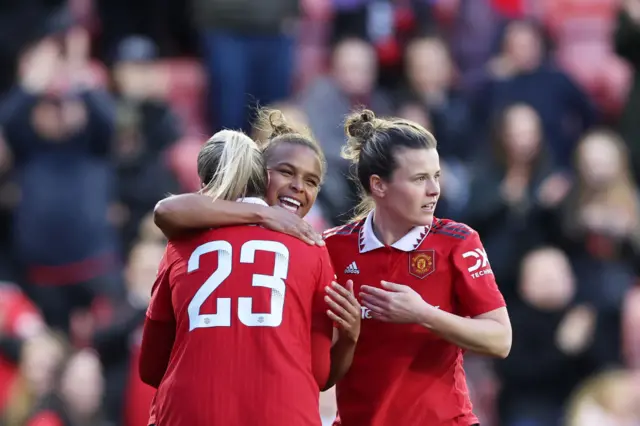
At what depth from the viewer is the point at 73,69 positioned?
914 cm

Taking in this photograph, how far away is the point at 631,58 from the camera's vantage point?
→ 9.59m

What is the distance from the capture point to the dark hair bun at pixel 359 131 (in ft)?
15.4

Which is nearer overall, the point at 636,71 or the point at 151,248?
the point at 151,248

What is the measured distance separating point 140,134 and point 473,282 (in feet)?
17.6

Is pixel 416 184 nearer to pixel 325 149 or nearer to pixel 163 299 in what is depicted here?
pixel 163 299

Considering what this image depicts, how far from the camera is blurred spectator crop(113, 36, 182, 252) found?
907 centimetres

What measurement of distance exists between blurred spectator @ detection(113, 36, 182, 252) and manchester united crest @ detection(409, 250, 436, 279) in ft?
14.8

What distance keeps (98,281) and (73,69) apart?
1.52 m

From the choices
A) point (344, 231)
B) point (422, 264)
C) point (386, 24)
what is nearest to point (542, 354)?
point (386, 24)

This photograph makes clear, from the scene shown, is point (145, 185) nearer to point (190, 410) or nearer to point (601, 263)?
point (601, 263)

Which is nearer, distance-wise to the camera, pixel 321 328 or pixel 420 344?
pixel 321 328

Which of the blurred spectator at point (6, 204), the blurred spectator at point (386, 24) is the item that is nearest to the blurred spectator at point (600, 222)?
the blurred spectator at point (386, 24)

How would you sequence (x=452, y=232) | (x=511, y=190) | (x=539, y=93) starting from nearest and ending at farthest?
(x=452, y=232)
(x=511, y=190)
(x=539, y=93)

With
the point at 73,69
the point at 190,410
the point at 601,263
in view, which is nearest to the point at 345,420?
the point at 190,410
